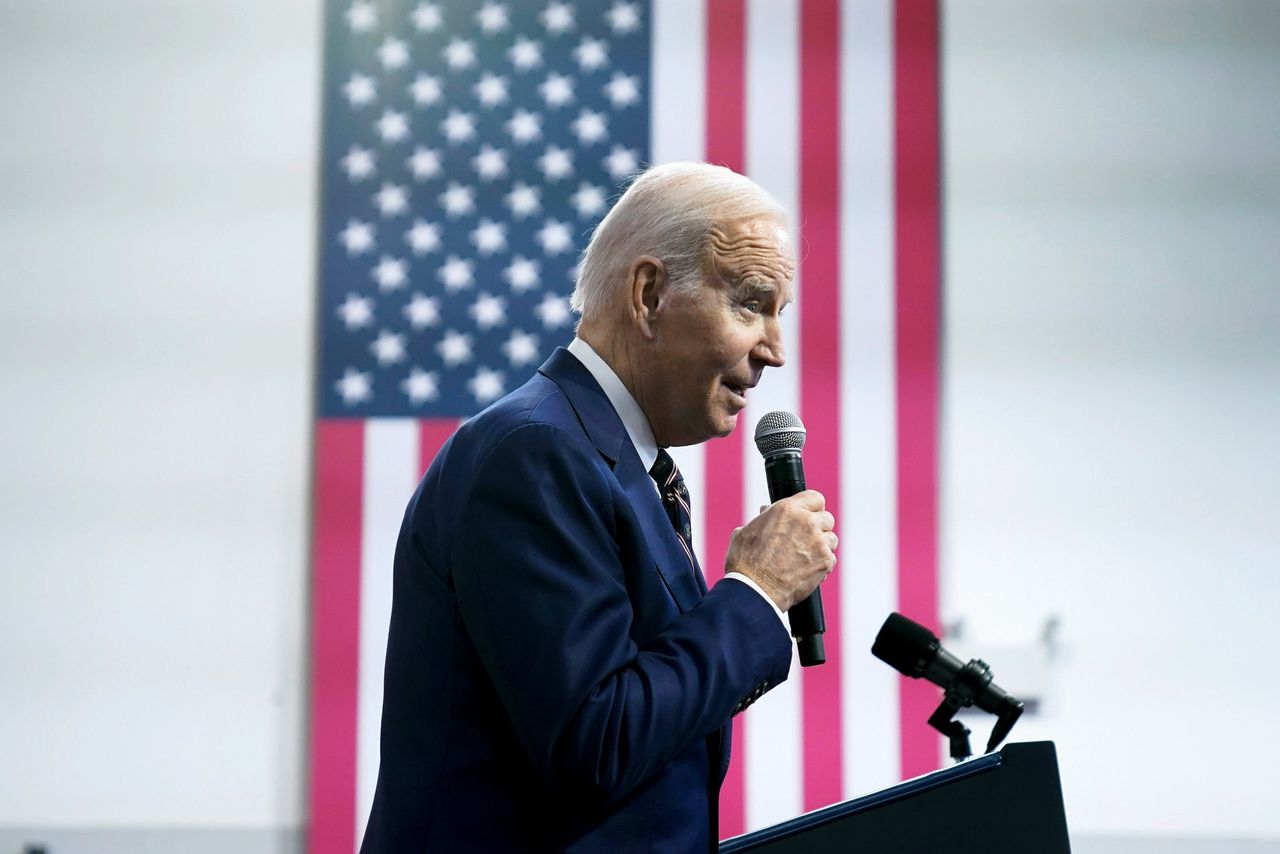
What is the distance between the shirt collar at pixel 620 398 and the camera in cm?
112

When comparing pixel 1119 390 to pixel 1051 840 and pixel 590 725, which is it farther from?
pixel 590 725

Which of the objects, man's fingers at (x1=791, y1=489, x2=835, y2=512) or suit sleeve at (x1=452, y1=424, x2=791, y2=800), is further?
man's fingers at (x1=791, y1=489, x2=835, y2=512)

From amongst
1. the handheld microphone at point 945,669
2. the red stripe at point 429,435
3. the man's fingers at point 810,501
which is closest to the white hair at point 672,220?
the man's fingers at point 810,501

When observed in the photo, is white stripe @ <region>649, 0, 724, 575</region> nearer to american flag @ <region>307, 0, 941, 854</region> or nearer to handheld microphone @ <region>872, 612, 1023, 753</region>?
american flag @ <region>307, 0, 941, 854</region>

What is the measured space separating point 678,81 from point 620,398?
1931mm

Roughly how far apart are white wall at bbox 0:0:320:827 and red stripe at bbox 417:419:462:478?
0.28m

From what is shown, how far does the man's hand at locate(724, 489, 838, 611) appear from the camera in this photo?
41.0 inches

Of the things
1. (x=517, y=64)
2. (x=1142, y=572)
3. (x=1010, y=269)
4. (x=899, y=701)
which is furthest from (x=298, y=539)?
(x=1142, y=572)

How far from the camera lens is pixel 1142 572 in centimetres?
277

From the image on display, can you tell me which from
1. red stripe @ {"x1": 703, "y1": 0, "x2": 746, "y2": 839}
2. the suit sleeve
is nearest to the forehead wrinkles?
the suit sleeve

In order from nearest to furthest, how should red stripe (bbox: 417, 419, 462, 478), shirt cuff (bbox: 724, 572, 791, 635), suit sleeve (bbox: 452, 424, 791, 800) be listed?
suit sleeve (bbox: 452, 424, 791, 800)
shirt cuff (bbox: 724, 572, 791, 635)
red stripe (bbox: 417, 419, 462, 478)

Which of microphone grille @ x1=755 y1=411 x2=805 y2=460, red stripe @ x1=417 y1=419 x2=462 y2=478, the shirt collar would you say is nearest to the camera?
the shirt collar

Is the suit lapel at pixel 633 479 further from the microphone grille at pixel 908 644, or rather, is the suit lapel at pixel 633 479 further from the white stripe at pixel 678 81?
the white stripe at pixel 678 81

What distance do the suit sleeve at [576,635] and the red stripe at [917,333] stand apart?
1.84m
